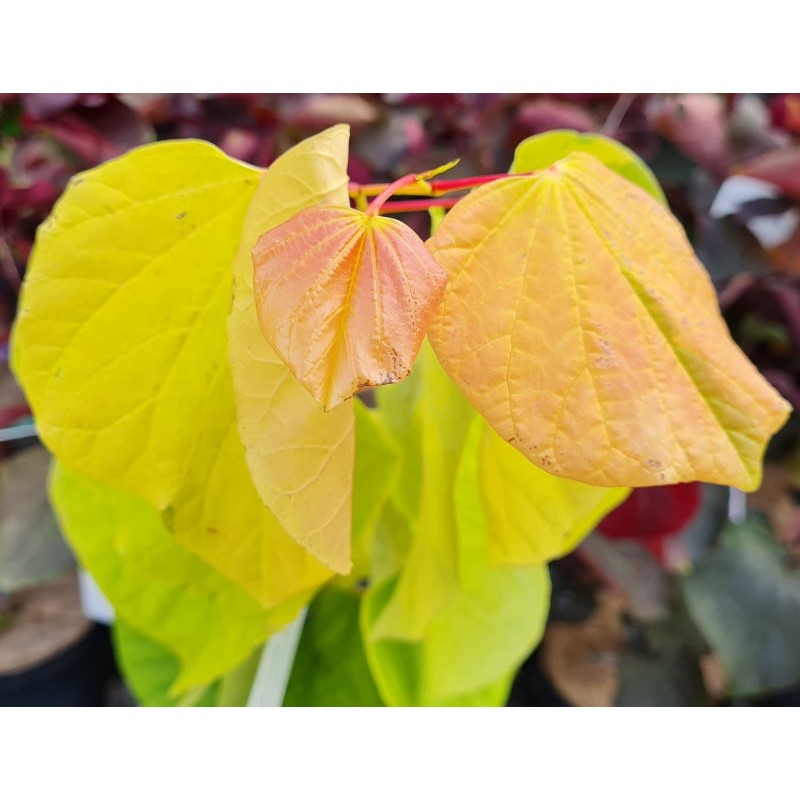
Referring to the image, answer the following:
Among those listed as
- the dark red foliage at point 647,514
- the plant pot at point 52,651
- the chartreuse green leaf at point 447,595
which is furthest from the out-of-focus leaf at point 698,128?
the plant pot at point 52,651

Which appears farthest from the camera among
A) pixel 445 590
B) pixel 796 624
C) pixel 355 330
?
pixel 796 624

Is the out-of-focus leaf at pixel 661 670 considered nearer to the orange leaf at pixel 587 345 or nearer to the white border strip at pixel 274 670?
the white border strip at pixel 274 670

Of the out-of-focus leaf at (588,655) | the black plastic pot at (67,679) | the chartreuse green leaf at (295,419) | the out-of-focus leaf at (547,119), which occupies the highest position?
the chartreuse green leaf at (295,419)

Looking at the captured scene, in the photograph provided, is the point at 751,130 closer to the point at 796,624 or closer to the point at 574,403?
the point at 796,624

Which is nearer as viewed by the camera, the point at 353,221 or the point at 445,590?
the point at 353,221

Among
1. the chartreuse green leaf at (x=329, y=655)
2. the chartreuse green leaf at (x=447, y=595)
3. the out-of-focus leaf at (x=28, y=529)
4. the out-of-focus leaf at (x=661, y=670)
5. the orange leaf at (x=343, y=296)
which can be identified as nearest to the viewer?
the orange leaf at (x=343, y=296)

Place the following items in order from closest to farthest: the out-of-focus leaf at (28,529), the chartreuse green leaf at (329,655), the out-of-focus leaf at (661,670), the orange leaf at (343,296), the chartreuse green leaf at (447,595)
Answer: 1. the orange leaf at (343,296)
2. the chartreuse green leaf at (447,595)
3. the chartreuse green leaf at (329,655)
4. the out-of-focus leaf at (28,529)
5. the out-of-focus leaf at (661,670)

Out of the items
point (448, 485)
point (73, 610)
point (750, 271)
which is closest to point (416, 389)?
point (448, 485)
